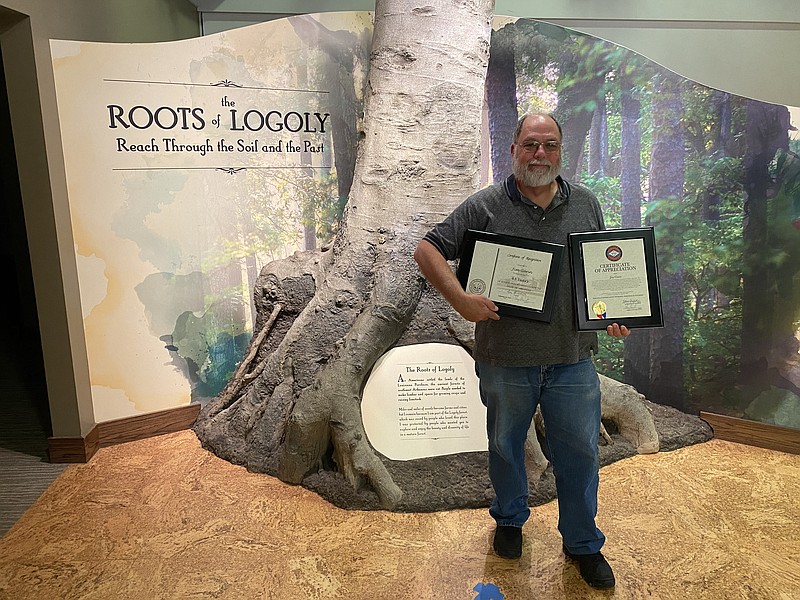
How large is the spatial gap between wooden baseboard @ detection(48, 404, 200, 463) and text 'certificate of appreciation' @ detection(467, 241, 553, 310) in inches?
74.2

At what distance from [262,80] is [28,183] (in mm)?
1072

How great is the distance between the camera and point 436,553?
6.42 ft

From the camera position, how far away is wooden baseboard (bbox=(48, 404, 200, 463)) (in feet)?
8.71

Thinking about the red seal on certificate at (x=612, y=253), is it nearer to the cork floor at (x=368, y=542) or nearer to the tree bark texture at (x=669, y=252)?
the cork floor at (x=368, y=542)

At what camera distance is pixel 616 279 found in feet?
5.44

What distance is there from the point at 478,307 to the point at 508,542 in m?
0.80

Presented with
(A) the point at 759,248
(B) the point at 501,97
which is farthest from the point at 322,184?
(A) the point at 759,248

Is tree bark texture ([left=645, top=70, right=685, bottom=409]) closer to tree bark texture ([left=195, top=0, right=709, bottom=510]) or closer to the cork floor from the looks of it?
tree bark texture ([left=195, top=0, right=709, bottom=510])

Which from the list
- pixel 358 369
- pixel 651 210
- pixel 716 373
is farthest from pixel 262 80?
pixel 716 373

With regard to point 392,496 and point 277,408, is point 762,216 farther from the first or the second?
point 277,408

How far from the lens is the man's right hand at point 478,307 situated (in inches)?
64.9

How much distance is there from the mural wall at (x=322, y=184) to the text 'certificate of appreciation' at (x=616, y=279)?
1.30 metres

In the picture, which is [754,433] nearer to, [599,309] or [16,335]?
[599,309]

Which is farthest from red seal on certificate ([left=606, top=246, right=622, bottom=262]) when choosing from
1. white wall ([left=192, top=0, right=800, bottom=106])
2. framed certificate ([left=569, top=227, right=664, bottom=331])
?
white wall ([left=192, top=0, right=800, bottom=106])
